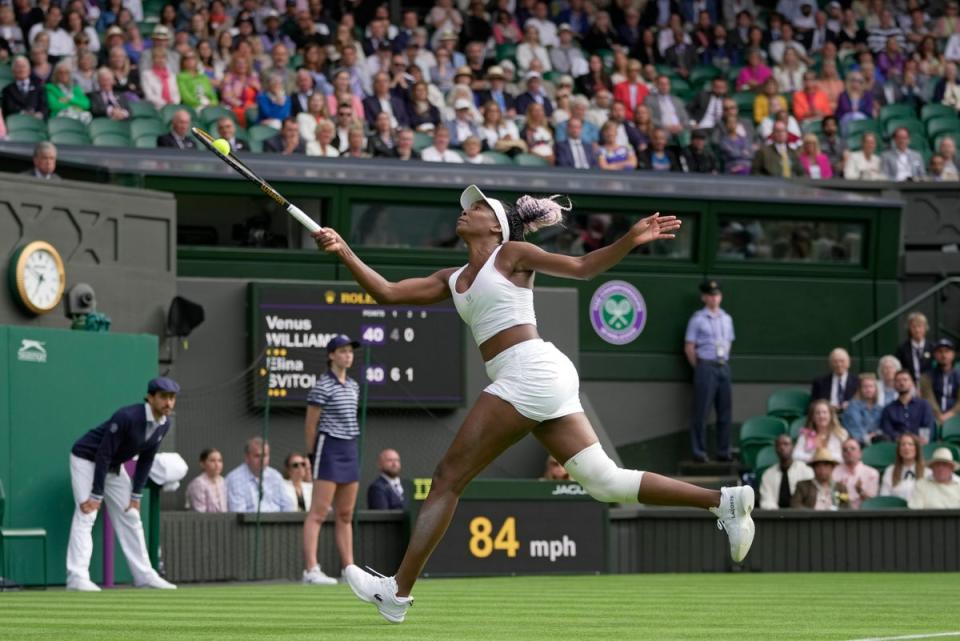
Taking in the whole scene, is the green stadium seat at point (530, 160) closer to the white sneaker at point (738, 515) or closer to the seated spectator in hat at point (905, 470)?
the seated spectator in hat at point (905, 470)

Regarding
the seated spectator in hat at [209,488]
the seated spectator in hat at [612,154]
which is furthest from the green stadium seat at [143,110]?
the seated spectator in hat at [612,154]

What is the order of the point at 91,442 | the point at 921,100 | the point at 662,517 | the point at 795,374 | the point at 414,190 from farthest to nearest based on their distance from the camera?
1. the point at 921,100
2. the point at 795,374
3. the point at 414,190
4. the point at 662,517
5. the point at 91,442

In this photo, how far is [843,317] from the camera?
21.6m

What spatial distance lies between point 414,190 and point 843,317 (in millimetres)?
5623

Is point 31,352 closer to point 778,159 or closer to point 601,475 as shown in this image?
point 601,475

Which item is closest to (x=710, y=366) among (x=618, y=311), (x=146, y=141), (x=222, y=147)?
(x=618, y=311)

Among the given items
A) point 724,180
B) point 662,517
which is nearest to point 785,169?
point 724,180

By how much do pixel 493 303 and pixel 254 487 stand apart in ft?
28.8

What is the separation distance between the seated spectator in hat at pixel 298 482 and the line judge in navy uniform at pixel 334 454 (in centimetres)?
237

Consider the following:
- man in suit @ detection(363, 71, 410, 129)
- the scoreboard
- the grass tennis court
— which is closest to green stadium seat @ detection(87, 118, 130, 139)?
the scoreboard

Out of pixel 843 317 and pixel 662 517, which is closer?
pixel 662 517

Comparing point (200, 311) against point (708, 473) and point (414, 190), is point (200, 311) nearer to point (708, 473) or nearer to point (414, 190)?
point (414, 190)

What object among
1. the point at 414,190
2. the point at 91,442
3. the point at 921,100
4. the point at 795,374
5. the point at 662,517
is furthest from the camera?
the point at 921,100

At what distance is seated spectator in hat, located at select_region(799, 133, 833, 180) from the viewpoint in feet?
73.4
